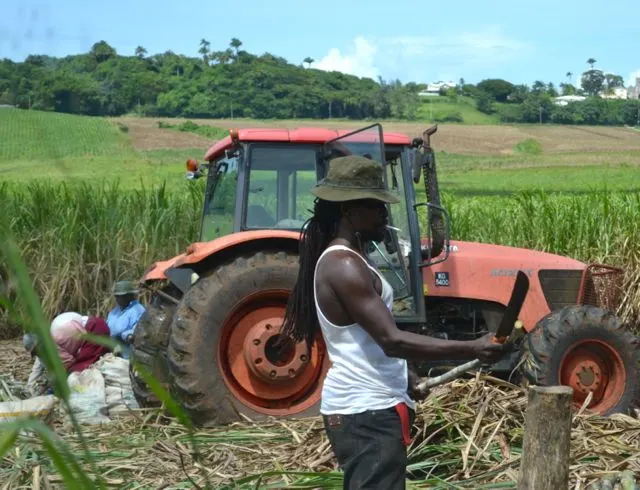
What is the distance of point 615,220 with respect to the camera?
9992 mm

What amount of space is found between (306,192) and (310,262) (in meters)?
2.89

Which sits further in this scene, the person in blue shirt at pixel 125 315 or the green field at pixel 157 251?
the person in blue shirt at pixel 125 315

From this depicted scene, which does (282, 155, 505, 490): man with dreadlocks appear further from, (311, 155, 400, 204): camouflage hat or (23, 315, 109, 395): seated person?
(23, 315, 109, 395): seated person

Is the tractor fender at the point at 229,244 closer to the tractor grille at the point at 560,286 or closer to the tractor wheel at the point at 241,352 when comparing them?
the tractor wheel at the point at 241,352

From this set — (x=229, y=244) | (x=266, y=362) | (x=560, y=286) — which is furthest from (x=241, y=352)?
(x=560, y=286)

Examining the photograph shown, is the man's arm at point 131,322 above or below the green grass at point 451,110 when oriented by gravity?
below

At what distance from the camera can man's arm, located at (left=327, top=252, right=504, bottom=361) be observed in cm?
285

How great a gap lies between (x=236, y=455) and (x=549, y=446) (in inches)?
90.1

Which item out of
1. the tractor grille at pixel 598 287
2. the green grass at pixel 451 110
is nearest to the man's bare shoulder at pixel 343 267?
the tractor grille at pixel 598 287

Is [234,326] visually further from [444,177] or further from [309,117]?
[444,177]


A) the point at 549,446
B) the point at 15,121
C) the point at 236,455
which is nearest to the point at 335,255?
the point at 549,446

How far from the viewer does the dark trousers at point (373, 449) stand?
9.50ft

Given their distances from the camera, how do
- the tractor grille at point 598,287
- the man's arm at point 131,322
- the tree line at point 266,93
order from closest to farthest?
1. the man's arm at point 131,322
2. the tractor grille at point 598,287
3. the tree line at point 266,93

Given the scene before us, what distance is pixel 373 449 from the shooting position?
9.53ft
